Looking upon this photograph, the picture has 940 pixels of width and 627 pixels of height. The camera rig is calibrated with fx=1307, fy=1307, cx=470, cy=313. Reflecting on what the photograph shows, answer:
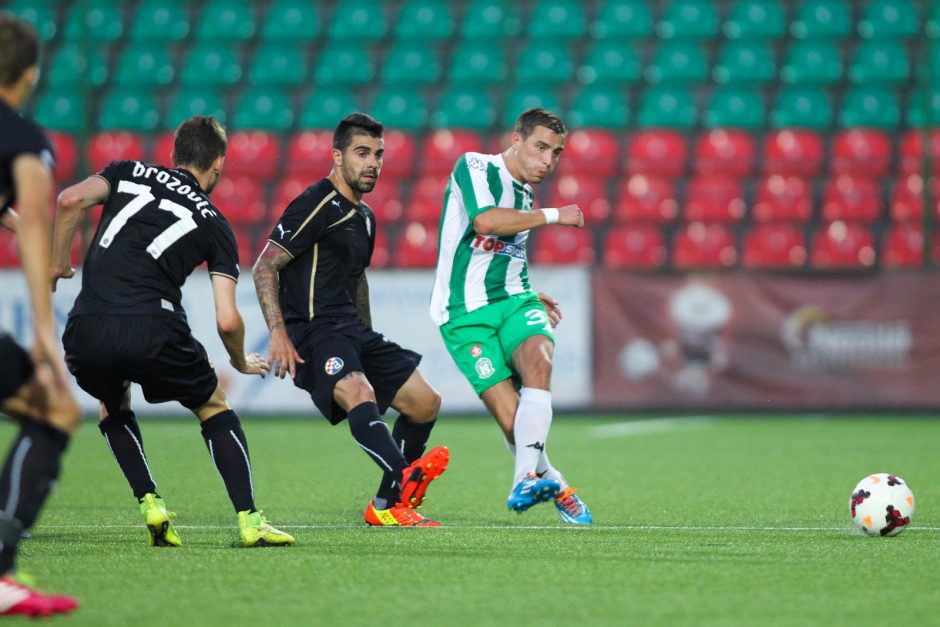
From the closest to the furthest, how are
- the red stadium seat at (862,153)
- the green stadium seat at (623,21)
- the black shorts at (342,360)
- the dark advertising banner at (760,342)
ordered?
the black shorts at (342,360)
the dark advertising banner at (760,342)
the red stadium seat at (862,153)
the green stadium seat at (623,21)

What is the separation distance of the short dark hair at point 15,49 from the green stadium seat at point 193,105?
13.4 metres

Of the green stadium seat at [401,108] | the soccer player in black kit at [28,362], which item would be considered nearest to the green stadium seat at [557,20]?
the green stadium seat at [401,108]

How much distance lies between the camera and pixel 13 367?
384 cm

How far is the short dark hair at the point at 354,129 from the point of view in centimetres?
626

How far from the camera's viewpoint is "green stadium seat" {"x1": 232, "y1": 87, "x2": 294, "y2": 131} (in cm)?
1703

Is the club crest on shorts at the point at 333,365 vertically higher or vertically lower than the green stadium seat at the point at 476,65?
lower

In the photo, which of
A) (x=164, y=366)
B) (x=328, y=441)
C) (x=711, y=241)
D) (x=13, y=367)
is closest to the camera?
(x=13, y=367)

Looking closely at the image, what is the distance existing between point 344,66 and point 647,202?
4687 millimetres

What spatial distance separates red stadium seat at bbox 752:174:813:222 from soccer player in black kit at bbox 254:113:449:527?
959 centimetres

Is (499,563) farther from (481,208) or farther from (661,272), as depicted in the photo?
(661,272)

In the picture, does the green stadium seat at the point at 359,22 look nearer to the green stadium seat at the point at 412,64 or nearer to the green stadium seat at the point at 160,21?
the green stadium seat at the point at 412,64

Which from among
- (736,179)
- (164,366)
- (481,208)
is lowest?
(164,366)

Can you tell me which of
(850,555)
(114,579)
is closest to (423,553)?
(114,579)

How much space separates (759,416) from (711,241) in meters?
2.43
